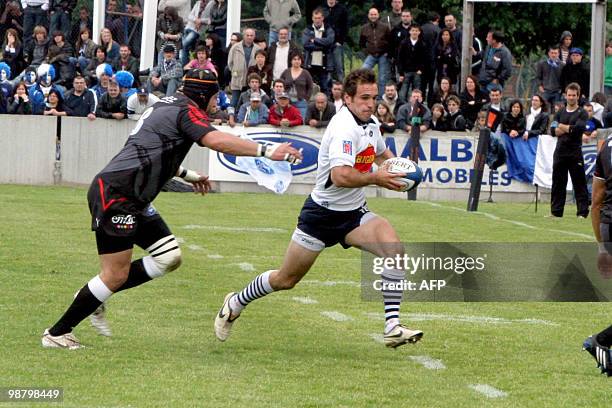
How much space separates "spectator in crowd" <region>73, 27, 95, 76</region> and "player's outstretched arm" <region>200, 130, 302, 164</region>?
19.3 m

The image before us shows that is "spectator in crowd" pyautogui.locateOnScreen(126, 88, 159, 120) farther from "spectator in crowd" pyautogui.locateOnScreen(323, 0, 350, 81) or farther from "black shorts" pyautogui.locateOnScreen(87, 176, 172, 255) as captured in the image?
"black shorts" pyautogui.locateOnScreen(87, 176, 172, 255)

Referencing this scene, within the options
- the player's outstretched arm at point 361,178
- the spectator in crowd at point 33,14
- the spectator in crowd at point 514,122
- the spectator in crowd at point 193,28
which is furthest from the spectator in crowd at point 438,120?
the player's outstretched arm at point 361,178

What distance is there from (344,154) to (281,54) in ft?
58.0

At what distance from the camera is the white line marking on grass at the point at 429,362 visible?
860 cm

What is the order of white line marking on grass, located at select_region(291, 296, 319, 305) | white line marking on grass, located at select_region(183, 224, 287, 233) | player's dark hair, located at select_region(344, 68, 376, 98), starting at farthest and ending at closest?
1. white line marking on grass, located at select_region(183, 224, 287, 233)
2. white line marking on grass, located at select_region(291, 296, 319, 305)
3. player's dark hair, located at select_region(344, 68, 376, 98)

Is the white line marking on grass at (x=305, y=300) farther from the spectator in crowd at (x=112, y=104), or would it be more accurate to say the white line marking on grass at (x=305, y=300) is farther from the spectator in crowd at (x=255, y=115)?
the spectator in crowd at (x=112, y=104)

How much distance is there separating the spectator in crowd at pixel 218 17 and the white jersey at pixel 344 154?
19.6m

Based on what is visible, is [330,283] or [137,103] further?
[137,103]

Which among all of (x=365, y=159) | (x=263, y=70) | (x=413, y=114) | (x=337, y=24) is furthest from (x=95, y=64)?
(x=365, y=159)

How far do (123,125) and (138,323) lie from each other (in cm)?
1520

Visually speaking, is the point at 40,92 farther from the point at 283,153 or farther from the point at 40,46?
the point at 283,153

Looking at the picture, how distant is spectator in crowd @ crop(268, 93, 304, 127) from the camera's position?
81.6ft

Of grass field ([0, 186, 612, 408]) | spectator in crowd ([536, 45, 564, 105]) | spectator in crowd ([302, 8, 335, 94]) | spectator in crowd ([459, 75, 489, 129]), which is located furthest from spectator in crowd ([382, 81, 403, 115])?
grass field ([0, 186, 612, 408])

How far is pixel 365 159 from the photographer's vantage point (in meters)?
9.32
